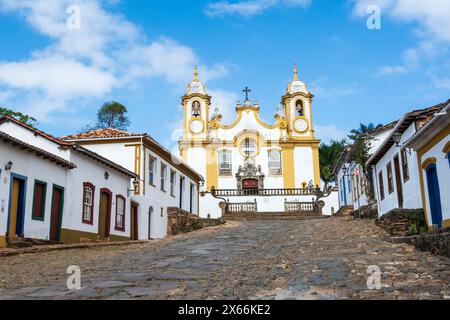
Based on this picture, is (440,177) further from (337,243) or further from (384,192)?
(384,192)

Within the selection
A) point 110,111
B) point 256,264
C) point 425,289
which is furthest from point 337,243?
point 110,111

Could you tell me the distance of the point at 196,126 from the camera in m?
44.0

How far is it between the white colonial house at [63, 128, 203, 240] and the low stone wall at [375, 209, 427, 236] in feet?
36.6

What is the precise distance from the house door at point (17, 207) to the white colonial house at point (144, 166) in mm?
7343

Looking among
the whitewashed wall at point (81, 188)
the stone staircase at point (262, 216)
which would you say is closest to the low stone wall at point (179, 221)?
the whitewashed wall at point (81, 188)

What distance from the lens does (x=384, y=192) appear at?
68.3 feet

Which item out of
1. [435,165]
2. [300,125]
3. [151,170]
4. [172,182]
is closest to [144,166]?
[151,170]

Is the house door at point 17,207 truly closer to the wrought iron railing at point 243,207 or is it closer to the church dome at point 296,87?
the wrought iron railing at point 243,207

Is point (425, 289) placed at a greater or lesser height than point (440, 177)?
lesser

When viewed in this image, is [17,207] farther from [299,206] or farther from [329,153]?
[329,153]

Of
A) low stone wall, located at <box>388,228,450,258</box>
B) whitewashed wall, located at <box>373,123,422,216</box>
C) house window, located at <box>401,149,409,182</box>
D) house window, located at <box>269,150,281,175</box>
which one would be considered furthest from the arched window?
low stone wall, located at <box>388,228,450,258</box>

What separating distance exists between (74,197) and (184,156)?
24839 millimetres
